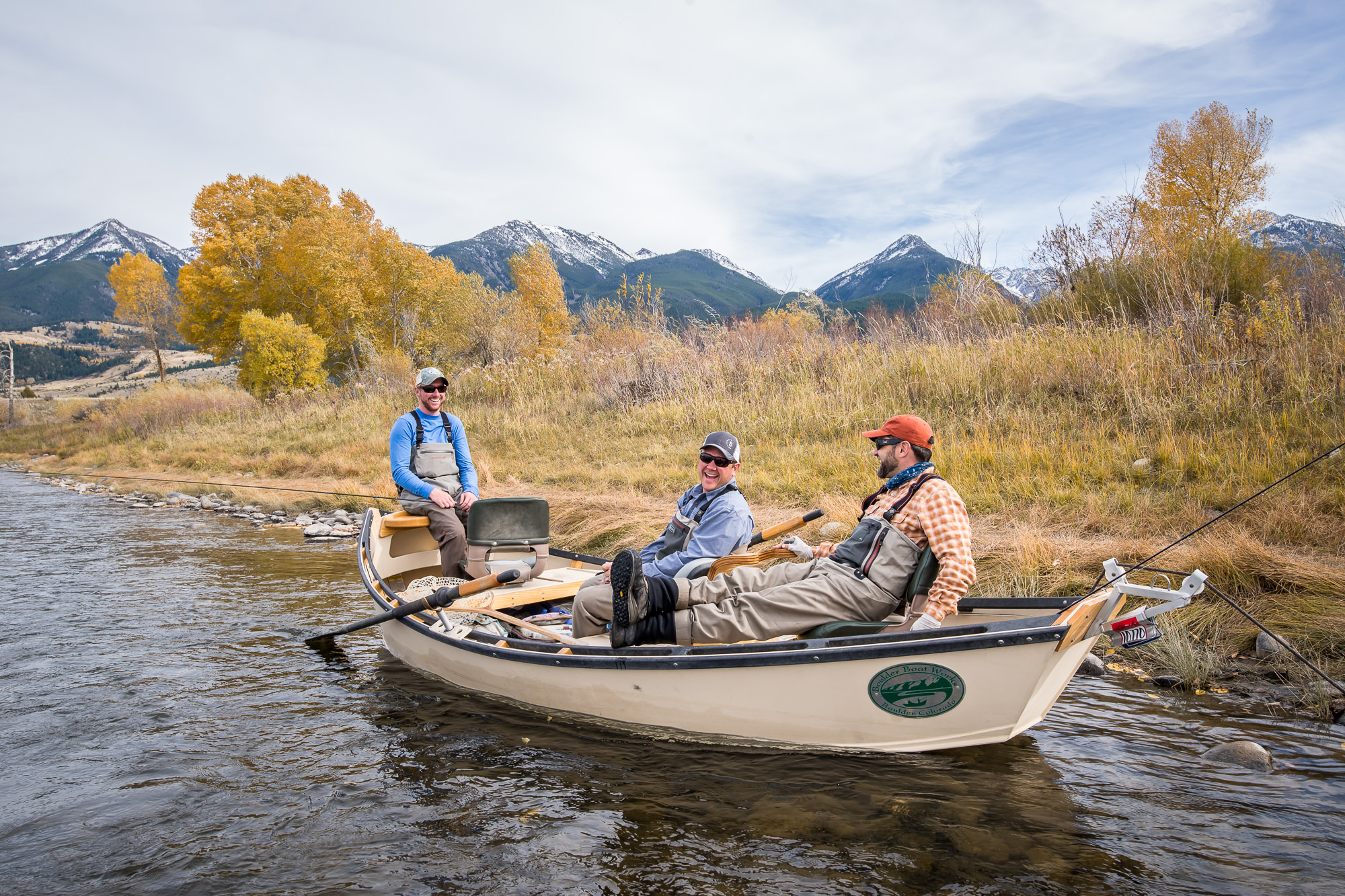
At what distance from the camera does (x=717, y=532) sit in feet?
16.0

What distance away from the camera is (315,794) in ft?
12.6

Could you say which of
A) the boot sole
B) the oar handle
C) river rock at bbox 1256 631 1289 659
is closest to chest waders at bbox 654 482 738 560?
the oar handle

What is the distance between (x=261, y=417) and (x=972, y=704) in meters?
25.1

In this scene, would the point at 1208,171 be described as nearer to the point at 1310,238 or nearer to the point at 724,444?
the point at 1310,238

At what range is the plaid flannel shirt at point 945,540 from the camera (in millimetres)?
3717

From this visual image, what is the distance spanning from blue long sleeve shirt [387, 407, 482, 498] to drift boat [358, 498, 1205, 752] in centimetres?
199

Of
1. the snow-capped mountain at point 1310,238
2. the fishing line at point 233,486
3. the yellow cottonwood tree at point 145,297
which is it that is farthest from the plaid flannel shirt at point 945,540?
the yellow cottonwood tree at point 145,297

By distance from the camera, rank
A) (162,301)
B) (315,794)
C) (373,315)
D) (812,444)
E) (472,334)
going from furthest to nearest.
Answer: (162,301) → (373,315) → (472,334) → (812,444) → (315,794)

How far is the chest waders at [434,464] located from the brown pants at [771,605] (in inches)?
136

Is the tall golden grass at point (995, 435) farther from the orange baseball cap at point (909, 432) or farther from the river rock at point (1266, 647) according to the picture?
the orange baseball cap at point (909, 432)

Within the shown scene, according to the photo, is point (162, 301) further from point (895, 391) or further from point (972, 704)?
point (972, 704)

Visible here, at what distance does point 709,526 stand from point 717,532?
0.08 meters

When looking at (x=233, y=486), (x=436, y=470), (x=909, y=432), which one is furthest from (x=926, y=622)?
(x=233, y=486)

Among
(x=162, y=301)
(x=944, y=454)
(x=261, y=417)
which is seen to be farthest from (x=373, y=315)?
(x=944, y=454)
